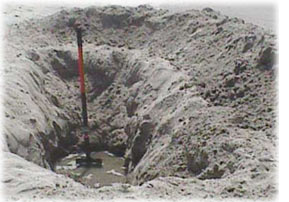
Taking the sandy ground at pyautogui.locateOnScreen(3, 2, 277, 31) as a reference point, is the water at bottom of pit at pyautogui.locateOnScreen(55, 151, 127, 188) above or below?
below

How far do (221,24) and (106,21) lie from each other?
3.65 meters

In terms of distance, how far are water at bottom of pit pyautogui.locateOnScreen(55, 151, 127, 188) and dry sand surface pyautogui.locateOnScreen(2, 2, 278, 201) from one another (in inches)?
6.4

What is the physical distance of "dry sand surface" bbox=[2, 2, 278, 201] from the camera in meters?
4.88

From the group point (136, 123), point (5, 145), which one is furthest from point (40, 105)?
point (5, 145)

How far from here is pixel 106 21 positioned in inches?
472

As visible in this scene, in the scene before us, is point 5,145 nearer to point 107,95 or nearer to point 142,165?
point 142,165

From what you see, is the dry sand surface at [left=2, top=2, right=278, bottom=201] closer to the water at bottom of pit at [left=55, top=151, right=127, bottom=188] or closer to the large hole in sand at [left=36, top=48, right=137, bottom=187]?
the large hole in sand at [left=36, top=48, right=137, bottom=187]

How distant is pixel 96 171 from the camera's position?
845cm

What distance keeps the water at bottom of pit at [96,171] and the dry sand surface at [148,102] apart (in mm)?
163

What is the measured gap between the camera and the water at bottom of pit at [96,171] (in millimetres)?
8016

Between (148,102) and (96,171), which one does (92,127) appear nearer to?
(96,171)

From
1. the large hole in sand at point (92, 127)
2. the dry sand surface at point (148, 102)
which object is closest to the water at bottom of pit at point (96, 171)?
the large hole in sand at point (92, 127)

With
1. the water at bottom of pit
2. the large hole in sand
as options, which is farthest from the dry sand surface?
the water at bottom of pit

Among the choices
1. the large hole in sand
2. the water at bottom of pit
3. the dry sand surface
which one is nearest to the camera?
the dry sand surface
